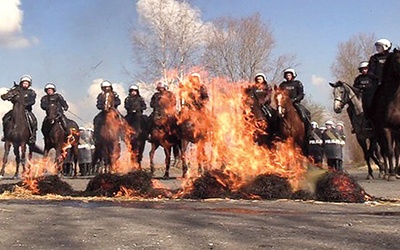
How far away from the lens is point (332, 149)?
28.8 metres

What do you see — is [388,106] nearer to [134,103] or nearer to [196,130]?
[196,130]

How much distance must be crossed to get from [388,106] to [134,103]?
9.08 meters

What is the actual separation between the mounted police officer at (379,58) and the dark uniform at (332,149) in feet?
34.8

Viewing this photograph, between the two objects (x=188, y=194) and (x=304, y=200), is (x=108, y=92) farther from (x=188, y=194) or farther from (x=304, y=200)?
(x=304, y=200)

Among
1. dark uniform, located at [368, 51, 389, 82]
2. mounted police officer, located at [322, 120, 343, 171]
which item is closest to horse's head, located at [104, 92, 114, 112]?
dark uniform, located at [368, 51, 389, 82]

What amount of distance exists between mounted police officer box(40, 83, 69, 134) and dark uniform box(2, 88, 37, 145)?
1.07 ft

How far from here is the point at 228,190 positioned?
12.5m

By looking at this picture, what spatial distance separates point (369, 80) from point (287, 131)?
302 centimetres

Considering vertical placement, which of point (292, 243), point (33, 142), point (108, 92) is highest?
point (108, 92)

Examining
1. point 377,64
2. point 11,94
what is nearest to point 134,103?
point 11,94

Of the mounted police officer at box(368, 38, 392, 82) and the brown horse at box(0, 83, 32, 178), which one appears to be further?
the brown horse at box(0, 83, 32, 178)

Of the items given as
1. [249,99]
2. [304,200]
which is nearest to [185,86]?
[249,99]

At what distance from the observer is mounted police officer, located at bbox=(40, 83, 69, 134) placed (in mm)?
22312

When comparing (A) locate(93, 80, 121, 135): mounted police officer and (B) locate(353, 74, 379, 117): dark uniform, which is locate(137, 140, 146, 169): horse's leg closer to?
(A) locate(93, 80, 121, 135): mounted police officer
